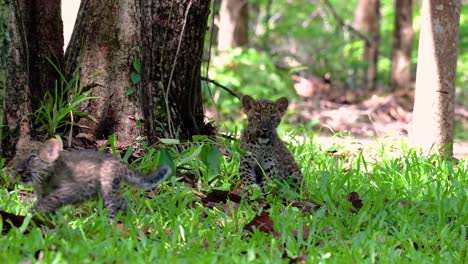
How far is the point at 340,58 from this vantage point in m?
24.0

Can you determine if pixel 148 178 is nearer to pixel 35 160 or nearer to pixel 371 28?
pixel 35 160

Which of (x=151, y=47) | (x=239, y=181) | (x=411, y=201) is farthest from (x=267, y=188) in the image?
(x=151, y=47)

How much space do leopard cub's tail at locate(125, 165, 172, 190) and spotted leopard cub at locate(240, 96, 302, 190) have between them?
1.46 meters

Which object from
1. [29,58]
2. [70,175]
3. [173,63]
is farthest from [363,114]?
[70,175]

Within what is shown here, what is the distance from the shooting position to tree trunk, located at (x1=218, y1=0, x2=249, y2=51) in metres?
17.3

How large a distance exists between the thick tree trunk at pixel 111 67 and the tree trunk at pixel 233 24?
1049 centimetres

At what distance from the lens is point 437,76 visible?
28.0 ft

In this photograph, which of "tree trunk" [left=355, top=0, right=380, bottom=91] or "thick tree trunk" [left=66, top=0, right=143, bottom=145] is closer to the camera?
"thick tree trunk" [left=66, top=0, right=143, bottom=145]

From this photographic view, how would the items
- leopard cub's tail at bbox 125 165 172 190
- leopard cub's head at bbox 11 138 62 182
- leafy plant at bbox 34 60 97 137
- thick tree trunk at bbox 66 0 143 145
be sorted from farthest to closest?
1. thick tree trunk at bbox 66 0 143 145
2. leafy plant at bbox 34 60 97 137
3. leopard cub's tail at bbox 125 165 172 190
4. leopard cub's head at bbox 11 138 62 182

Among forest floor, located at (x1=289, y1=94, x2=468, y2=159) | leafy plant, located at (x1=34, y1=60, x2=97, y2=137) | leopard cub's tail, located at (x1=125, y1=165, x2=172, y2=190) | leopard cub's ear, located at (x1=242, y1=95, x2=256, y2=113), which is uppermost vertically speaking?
leopard cub's ear, located at (x1=242, y1=95, x2=256, y2=113)

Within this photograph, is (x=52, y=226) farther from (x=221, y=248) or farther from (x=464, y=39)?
(x=464, y=39)

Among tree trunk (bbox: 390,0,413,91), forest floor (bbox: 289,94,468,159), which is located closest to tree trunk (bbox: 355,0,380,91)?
tree trunk (bbox: 390,0,413,91)

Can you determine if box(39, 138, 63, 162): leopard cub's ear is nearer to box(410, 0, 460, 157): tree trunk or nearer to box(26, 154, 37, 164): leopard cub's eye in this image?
box(26, 154, 37, 164): leopard cub's eye

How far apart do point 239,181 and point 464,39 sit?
22.1 meters
